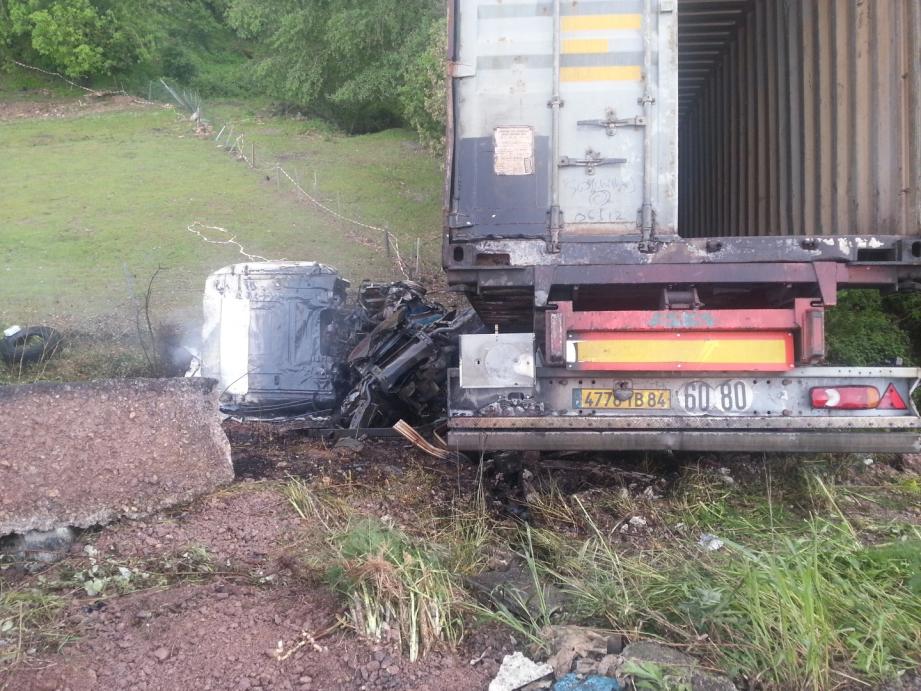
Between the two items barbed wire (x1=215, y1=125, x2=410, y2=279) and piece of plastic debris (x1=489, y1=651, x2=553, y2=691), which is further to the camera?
barbed wire (x1=215, y1=125, x2=410, y2=279)

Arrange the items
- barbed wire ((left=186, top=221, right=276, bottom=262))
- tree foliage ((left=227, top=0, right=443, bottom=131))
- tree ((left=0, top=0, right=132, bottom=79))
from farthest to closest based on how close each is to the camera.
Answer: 1. tree ((left=0, top=0, right=132, bottom=79))
2. tree foliage ((left=227, top=0, right=443, bottom=131))
3. barbed wire ((left=186, top=221, right=276, bottom=262))

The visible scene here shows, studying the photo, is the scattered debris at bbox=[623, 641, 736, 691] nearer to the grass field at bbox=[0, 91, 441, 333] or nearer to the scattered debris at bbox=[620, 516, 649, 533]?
the scattered debris at bbox=[620, 516, 649, 533]

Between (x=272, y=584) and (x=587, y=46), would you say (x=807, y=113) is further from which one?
(x=272, y=584)

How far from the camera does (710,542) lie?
11.8 ft

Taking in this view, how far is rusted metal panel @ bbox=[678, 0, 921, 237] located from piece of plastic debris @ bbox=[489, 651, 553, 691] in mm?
2816

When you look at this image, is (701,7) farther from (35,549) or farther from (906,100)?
(35,549)

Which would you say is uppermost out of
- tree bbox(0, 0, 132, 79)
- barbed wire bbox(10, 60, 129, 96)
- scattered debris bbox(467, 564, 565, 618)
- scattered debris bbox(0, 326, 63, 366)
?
tree bbox(0, 0, 132, 79)

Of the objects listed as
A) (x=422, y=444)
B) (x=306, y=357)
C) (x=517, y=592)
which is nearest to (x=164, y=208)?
(x=306, y=357)

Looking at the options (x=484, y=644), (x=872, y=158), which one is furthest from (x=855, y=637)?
(x=872, y=158)

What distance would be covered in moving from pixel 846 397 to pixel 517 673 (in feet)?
7.21

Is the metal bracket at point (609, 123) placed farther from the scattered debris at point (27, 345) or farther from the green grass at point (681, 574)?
the scattered debris at point (27, 345)

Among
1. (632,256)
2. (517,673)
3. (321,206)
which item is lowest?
(517,673)

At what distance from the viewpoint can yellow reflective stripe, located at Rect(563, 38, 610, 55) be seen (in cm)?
396

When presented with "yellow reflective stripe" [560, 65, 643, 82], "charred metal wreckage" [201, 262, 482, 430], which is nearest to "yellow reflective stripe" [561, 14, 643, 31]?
"yellow reflective stripe" [560, 65, 643, 82]
